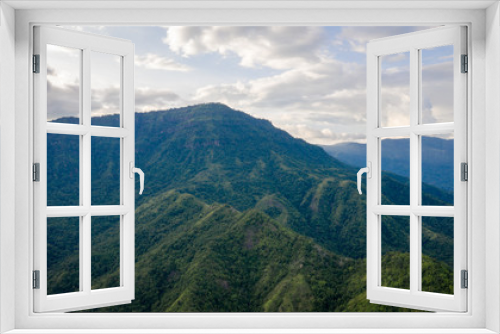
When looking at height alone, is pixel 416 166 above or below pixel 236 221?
above

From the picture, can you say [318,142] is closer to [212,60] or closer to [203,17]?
[212,60]

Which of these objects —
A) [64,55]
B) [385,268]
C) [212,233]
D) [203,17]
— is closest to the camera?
[203,17]

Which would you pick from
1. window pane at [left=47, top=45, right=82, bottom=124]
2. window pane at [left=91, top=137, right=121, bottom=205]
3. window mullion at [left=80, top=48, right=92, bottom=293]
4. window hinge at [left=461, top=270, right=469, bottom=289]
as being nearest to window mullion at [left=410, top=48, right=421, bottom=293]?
window hinge at [left=461, top=270, right=469, bottom=289]

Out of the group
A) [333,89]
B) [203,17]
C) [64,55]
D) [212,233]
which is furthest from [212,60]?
[203,17]

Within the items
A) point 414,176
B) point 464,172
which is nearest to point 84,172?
point 414,176

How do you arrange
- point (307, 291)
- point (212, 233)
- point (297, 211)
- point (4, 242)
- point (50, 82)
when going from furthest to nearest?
point (297, 211) → point (212, 233) → point (307, 291) → point (50, 82) → point (4, 242)

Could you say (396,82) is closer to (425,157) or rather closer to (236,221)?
(425,157)
